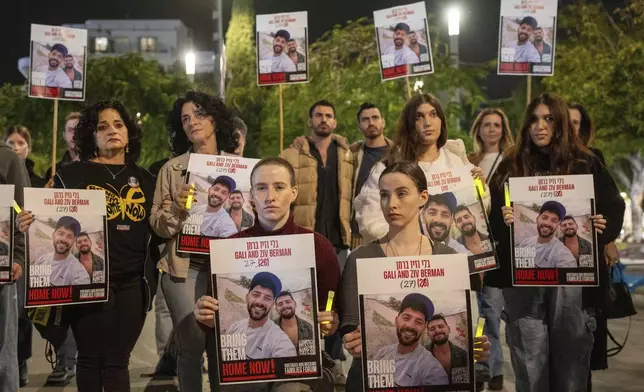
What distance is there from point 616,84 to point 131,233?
20.6 meters

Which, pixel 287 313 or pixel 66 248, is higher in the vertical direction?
pixel 66 248

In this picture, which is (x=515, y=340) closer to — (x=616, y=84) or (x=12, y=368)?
(x=12, y=368)

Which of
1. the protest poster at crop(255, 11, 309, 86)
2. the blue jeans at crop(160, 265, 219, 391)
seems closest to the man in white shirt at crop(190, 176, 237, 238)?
the blue jeans at crop(160, 265, 219, 391)

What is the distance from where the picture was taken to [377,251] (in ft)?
12.0

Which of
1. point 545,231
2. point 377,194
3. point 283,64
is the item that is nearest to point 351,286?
point 377,194

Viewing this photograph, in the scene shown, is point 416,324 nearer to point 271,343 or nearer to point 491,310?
point 271,343

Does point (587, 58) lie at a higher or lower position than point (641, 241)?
higher

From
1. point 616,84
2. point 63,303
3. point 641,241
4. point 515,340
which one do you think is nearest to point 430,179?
point 515,340

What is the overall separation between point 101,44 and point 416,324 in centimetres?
9409

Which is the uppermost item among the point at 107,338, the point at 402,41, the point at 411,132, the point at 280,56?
the point at 402,41

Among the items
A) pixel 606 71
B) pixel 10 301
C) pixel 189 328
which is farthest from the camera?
pixel 606 71

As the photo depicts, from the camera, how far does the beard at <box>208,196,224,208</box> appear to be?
473 cm

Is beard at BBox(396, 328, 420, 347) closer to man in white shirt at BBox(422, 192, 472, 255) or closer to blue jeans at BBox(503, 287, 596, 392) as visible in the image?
man in white shirt at BBox(422, 192, 472, 255)

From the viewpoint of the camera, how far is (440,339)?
313cm
